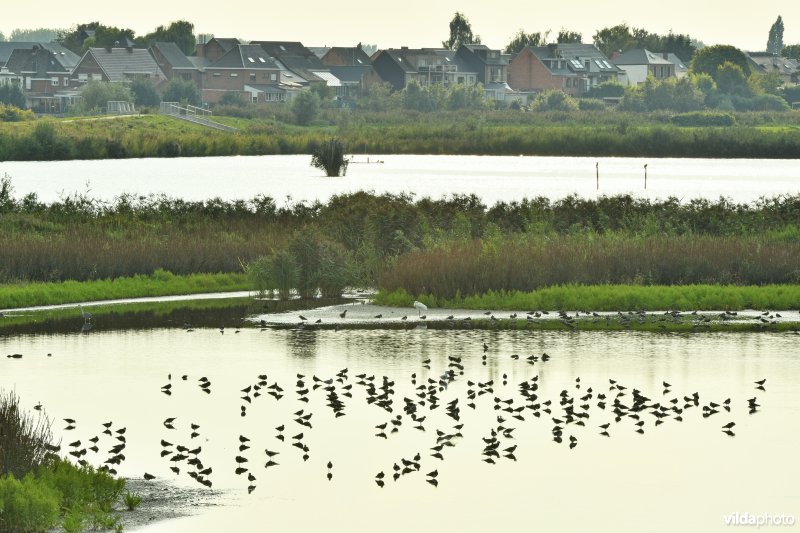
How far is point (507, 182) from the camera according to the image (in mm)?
102812

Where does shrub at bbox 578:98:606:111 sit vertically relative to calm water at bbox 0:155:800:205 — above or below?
above

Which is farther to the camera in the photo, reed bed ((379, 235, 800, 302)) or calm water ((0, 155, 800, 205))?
calm water ((0, 155, 800, 205))

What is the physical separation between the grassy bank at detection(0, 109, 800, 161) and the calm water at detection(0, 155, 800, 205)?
1.37m

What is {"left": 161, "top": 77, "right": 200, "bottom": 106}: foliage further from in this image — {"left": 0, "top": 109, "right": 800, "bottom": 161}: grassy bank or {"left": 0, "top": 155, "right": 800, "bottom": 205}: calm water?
{"left": 0, "top": 155, "right": 800, "bottom": 205}: calm water

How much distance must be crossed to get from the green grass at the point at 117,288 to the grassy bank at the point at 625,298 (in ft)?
19.0

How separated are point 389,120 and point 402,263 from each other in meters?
124

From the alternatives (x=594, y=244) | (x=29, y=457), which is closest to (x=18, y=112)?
Result: (x=594, y=244)

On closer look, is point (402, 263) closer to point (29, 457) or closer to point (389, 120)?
point (29, 457)

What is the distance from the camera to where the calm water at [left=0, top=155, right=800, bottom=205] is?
88.2 metres

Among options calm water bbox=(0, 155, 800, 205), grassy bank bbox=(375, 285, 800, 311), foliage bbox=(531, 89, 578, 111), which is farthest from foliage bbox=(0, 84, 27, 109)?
grassy bank bbox=(375, 285, 800, 311)

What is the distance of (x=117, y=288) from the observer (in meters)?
38.8

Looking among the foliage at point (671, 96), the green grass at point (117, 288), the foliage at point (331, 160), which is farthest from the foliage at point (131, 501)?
the foliage at point (671, 96)

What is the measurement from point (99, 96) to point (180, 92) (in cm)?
2087

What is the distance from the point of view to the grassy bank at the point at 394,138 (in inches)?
4673
